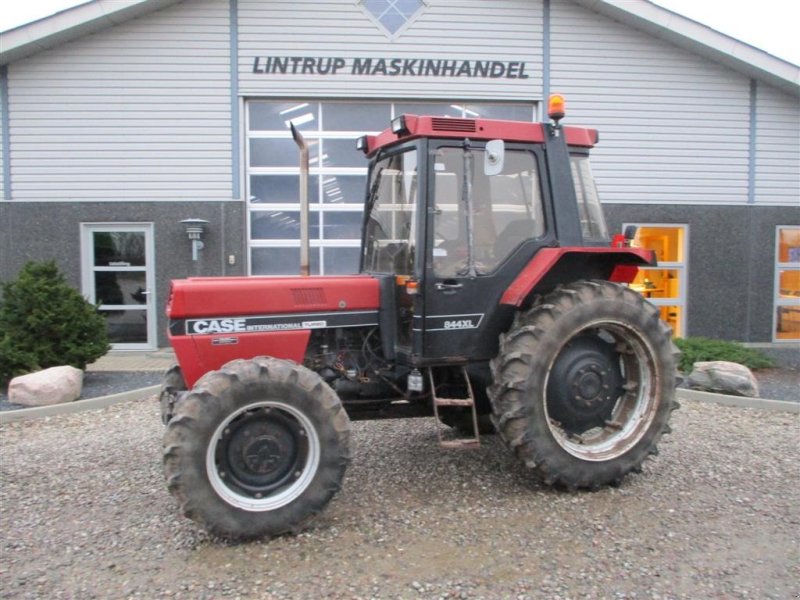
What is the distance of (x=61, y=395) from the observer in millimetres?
7188

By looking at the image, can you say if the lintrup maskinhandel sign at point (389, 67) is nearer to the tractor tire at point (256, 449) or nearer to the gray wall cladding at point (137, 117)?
the gray wall cladding at point (137, 117)

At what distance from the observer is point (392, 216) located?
4668 millimetres

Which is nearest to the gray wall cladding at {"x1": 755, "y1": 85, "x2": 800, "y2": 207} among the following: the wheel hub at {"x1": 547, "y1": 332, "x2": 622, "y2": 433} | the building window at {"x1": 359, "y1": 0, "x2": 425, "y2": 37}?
the building window at {"x1": 359, "y1": 0, "x2": 425, "y2": 37}

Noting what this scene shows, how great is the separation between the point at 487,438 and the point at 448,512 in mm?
1456

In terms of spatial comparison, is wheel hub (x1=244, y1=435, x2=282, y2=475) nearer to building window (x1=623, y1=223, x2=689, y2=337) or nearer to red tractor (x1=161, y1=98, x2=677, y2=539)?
red tractor (x1=161, y1=98, x2=677, y2=539)

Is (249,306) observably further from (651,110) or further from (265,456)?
(651,110)

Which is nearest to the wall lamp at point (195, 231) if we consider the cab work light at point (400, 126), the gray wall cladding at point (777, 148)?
the cab work light at point (400, 126)

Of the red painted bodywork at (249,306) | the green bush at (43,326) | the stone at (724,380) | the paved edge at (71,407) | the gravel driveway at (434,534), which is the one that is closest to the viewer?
the gravel driveway at (434,534)

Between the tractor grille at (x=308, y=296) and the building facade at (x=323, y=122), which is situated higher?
the building facade at (x=323, y=122)

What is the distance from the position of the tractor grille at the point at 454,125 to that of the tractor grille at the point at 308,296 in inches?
52.0

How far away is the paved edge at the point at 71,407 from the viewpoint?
6770 millimetres

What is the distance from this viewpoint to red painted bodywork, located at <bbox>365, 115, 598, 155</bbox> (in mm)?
4324

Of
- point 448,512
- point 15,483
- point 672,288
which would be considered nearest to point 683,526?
point 448,512

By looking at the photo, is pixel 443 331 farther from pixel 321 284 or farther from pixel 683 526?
pixel 683 526
